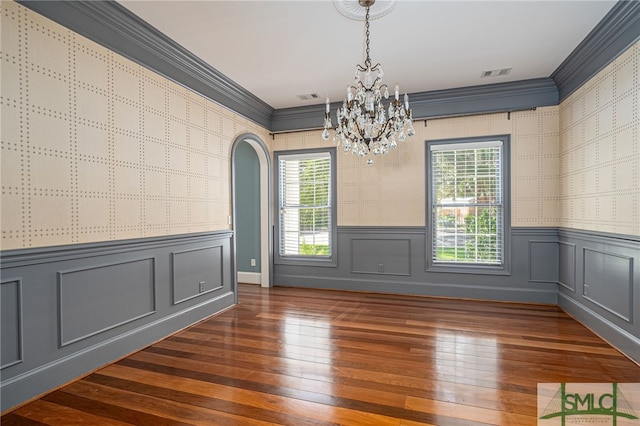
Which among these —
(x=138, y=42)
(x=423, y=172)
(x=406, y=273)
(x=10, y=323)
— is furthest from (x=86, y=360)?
(x=423, y=172)

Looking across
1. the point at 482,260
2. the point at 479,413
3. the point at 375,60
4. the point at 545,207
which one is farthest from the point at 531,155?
the point at 479,413

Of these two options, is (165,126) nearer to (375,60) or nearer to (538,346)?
(375,60)

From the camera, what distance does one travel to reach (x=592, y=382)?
2486 mm

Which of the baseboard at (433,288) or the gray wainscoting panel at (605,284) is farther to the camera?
the baseboard at (433,288)

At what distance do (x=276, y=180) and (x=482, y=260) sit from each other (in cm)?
350

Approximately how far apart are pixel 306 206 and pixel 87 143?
3.49 m

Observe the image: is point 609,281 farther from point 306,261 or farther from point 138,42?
point 138,42

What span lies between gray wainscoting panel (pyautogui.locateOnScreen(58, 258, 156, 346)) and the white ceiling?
2.23m

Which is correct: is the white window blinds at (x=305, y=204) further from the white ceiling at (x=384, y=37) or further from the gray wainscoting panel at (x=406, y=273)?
the white ceiling at (x=384, y=37)

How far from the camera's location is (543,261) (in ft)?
15.1

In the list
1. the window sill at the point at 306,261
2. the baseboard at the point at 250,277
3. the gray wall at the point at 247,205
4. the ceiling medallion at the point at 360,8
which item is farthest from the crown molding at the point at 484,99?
the baseboard at the point at 250,277

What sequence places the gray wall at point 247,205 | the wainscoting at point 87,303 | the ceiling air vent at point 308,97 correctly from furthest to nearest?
1. the gray wall at point 247,205
2. the ceiling air vent at point 308,97
3. the wainscoting at point 87,303

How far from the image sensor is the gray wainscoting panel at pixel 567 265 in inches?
160

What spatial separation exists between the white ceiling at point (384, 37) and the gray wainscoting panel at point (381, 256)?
7.81ft
